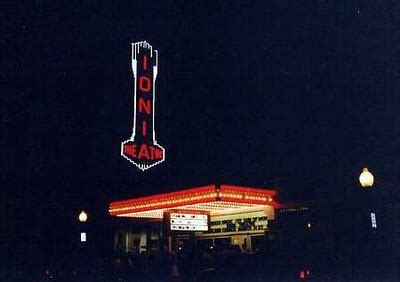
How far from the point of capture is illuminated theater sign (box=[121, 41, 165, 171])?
107 ft

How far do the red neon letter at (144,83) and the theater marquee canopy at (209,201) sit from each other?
8.32 metres

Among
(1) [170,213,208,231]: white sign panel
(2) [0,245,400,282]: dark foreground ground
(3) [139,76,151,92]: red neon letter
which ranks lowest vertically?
(2) [0,245,400,282]: dark foreground ground

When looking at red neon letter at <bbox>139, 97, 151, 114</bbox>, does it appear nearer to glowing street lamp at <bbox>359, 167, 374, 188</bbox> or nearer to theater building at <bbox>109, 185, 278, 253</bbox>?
theater building at <bbox>109, 185, 278, 253</bbox>

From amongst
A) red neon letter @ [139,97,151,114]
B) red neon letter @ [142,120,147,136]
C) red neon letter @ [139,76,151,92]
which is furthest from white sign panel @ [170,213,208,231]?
red neon letter @ [139,76,151,92]

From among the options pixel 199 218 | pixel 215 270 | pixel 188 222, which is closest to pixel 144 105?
pixel 199 218

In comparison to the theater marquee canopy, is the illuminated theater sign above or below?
above

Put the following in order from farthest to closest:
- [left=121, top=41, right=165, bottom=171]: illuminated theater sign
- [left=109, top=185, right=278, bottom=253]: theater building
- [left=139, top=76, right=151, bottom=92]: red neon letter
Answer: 1. [left=139, top=76, right=151, bottom=92]: red neon letter
2. [left=121, top=41, right=165, bottom=171]: illuminated theater sign
3. [left=109, top=185, right=278, bottom=253]: theater building

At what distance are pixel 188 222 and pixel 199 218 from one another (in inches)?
47.3

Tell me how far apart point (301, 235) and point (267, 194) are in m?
2.72

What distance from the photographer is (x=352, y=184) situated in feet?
75.8

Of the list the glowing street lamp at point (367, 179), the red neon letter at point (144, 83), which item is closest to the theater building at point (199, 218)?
the red neon letter at point (144, 83)

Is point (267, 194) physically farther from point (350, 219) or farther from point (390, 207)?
point (390, 207)

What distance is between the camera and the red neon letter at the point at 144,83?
33.1 m

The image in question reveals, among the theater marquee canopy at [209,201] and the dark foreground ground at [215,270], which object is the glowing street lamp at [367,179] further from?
the theater marquee canopy at [209,201]
